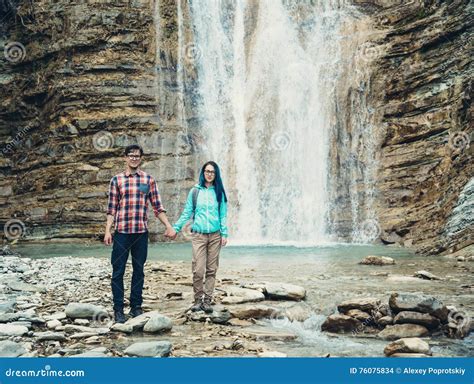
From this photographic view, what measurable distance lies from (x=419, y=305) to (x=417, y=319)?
27 centimetres

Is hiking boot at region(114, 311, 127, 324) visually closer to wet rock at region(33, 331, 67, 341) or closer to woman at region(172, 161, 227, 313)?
wet rock at region(33, 331, 67, 341)

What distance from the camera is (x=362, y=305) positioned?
774cm

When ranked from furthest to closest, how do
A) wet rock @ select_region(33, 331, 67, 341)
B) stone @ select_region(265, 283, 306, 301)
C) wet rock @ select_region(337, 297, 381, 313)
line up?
stone @ select_region(265, 283, 306, 301), wet rock @ select_region(337, 297, 381, 313), wet rock @ select_region(33, 331, 67, 341)

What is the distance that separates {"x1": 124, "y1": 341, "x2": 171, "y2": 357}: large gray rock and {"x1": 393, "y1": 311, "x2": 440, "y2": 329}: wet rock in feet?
10.6

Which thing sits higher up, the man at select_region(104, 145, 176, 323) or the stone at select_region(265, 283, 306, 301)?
the man at select_region(104, 145, 176, 323)

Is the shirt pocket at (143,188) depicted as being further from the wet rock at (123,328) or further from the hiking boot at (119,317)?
the wet rock at (123,328)

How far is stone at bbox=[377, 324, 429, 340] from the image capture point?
670 centimetres

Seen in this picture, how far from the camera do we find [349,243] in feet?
90.6

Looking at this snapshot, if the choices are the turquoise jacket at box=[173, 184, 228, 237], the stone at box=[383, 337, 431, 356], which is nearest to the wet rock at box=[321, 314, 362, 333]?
the stone at box=[383, 337, 431, 356]

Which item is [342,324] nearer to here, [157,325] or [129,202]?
[157,325]

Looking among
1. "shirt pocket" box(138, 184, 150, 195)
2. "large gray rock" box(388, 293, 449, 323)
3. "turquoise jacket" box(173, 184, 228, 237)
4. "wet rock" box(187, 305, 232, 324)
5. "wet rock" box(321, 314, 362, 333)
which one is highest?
"shirt pocket" box(138, 184, 150, 195)

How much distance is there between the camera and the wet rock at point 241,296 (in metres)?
8.79

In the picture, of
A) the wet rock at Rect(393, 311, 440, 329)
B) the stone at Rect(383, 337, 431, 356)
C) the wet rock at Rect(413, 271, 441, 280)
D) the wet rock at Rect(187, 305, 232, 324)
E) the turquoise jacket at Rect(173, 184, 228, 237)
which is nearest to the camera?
the stone at Rect(383, 337, 431, 356)
